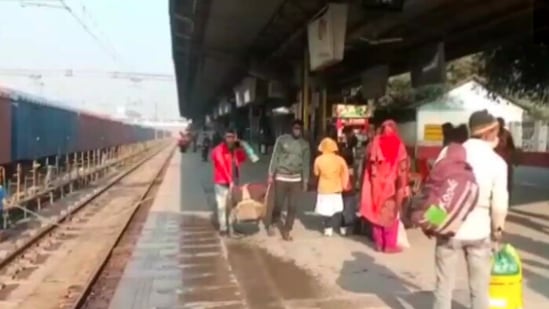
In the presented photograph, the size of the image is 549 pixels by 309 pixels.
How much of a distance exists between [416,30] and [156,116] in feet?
414

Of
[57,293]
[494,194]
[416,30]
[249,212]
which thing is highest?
[416,30]

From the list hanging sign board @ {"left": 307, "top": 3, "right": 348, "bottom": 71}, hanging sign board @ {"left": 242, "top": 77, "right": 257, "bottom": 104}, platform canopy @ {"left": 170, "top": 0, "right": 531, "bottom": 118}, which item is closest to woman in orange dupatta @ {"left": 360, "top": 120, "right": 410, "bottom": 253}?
platform canopy @ {"left": 170, "top": 0, "right": 531, "bottom": 118}

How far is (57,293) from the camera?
35.3 ft

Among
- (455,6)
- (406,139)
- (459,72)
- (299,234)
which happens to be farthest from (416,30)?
(459,72)

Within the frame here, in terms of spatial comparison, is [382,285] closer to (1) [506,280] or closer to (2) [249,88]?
(1) [506,280]

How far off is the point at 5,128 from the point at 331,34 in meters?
7.29

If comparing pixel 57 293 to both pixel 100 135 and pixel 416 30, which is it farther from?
pixel 100 135

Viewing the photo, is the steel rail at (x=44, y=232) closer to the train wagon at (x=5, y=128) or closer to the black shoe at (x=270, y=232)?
the train wagon at (x=5, y=128)

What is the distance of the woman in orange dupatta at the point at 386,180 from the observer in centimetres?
1097

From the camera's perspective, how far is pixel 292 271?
402 inches

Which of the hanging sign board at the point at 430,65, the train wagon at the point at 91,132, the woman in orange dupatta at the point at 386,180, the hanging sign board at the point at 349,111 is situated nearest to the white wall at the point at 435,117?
the hanging sign board at the point at 349,111

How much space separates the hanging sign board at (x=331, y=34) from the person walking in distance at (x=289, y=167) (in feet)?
14.4

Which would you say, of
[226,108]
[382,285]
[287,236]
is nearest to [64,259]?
[287,236]

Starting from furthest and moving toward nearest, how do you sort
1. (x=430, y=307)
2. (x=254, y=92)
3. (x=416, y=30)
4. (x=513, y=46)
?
(x=254, y=92) < (x=513, y=46) < (x=416, y=30) < (x=430, y=307)
